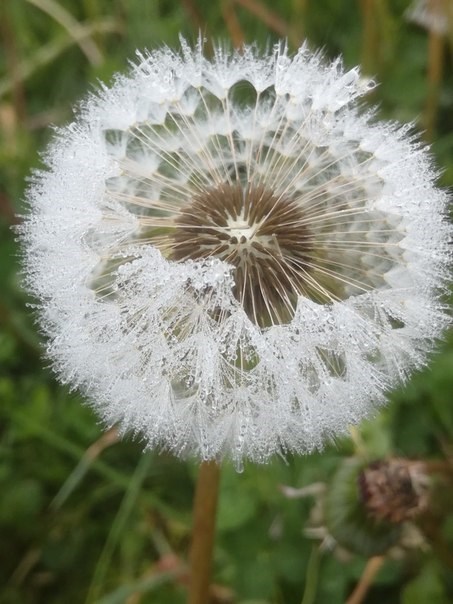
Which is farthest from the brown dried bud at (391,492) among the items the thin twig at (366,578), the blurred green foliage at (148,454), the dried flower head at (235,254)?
the thin twig at (366,578)

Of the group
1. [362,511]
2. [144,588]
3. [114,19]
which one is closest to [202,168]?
[362,511]

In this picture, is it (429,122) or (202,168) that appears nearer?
(202,168)

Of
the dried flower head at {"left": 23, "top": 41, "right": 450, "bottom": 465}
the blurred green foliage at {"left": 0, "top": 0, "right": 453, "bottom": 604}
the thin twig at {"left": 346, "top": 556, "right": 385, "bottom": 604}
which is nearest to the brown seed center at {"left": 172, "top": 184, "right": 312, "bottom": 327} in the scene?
the dried flower head at {"left": 23, "top": 41, "right": 450, "bottom": 465}

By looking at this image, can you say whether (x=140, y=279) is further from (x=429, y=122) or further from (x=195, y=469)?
(x=429, y=122)

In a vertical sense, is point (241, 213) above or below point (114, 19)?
below

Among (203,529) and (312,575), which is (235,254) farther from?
(312,575)

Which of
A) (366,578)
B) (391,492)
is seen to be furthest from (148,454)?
(391,492)

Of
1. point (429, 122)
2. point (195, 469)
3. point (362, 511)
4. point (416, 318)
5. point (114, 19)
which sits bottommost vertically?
point (362, 511)

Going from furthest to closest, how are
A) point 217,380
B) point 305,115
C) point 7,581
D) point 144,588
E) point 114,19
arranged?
point 114,19
point 7,581
point 144,588
point 305,115
point 217,380
